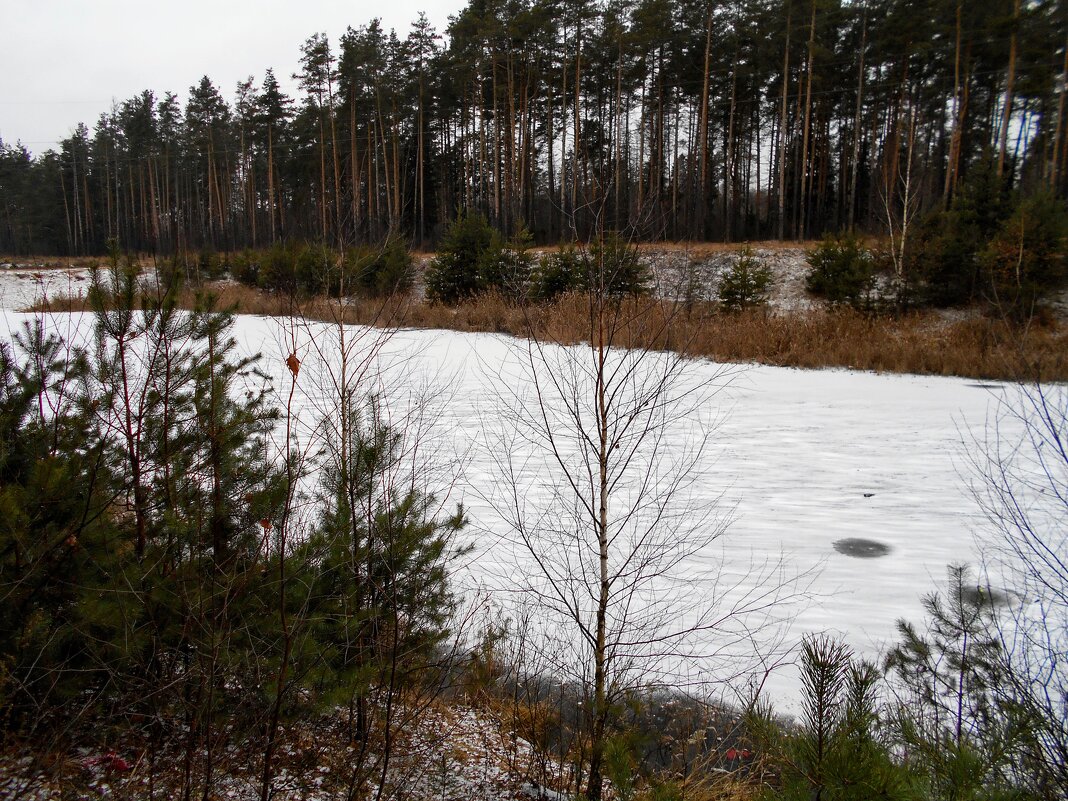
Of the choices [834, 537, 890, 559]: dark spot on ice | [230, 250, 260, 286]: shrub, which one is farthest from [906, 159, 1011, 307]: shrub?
[230, 250, 260, 286]: shrub

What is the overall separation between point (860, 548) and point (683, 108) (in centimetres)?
3365

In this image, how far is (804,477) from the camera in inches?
251

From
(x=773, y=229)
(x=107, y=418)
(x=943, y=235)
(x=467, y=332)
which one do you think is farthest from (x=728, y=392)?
(x=773, y=229)

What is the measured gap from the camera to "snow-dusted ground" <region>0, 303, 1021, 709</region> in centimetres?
416

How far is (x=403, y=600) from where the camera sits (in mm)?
2740

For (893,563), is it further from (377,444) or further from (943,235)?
(943,235)

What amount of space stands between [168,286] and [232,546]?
3.72 feet

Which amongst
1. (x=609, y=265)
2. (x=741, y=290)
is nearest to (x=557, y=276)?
(x=741, y=290)

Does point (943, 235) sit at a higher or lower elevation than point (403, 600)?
A: higher

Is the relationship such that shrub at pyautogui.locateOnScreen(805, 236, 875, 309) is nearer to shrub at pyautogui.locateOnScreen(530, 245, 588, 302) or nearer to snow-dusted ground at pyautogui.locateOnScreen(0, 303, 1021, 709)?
snow-dusted ground at pyautogui.locateOnScreen(0, 303, 1021, 709)

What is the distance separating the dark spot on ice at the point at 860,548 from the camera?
Result: 15.5 ft

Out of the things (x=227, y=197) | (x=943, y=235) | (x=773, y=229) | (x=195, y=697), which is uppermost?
(x=227, y=197)

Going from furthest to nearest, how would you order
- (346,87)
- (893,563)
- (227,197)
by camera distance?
(227,197), (346,87), (893,563)

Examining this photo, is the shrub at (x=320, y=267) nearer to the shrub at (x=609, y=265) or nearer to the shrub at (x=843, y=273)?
the shrub at (x=609, y=265)
